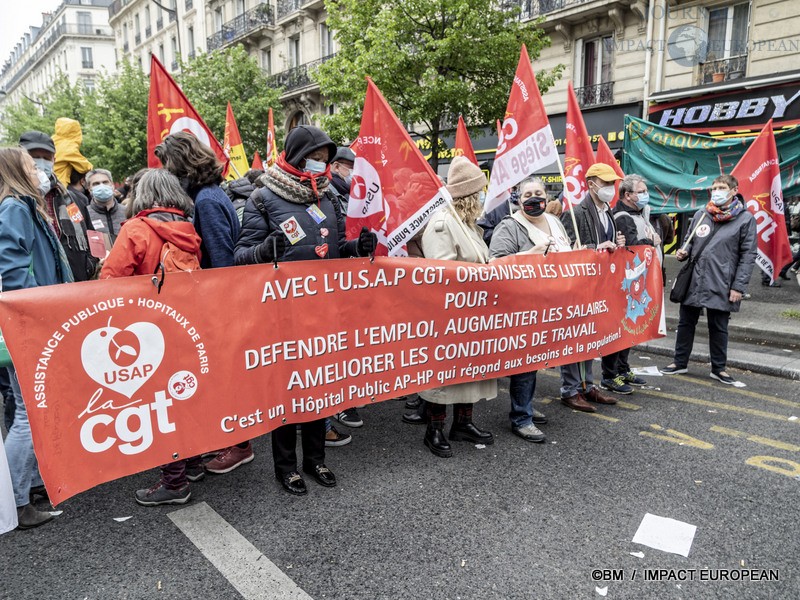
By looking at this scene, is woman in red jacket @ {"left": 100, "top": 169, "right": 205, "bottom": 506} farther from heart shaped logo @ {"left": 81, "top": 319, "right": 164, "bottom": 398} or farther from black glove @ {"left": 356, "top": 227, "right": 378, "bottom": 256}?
black glove @ {"left": 356, "top": 227, "right": 378, "bottom": 256}

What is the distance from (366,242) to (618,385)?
3.13 meters

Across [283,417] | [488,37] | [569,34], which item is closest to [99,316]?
[283,417]

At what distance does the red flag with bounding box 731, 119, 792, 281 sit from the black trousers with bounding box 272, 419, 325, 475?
17.3 ft

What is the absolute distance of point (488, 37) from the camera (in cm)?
1291

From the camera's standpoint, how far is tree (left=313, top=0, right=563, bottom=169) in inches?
498

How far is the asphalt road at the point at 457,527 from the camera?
2.59m

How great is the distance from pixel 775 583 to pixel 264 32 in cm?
3141

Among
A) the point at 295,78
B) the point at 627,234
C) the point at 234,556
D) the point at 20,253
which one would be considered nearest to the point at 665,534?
the point at 234,556

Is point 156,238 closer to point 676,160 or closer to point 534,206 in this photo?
point 534,206

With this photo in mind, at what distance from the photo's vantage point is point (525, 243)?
4305mm

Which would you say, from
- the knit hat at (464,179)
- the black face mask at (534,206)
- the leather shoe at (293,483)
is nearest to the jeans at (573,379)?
the black face mask at (534,206)

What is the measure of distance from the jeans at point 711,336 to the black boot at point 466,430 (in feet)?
9.32

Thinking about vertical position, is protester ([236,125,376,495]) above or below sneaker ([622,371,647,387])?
above

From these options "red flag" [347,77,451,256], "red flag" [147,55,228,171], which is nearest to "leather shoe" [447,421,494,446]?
"red flag" [347,77,451,256]
